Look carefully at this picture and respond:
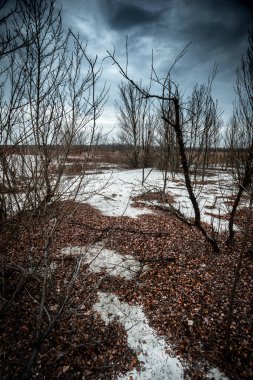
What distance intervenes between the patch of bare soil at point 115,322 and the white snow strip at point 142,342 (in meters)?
0.08

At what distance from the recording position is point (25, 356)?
1.96m

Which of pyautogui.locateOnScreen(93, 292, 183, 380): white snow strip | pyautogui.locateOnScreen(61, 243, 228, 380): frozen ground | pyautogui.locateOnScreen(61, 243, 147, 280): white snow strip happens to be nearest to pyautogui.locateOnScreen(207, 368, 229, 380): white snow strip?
pyautogui.locateOnScreen(61, 243, 228, 380): frozen ground

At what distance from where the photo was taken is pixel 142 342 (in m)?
2.19

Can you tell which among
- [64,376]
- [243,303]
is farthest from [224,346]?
[64,376]

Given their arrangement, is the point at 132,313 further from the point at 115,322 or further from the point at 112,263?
the point at 112,263

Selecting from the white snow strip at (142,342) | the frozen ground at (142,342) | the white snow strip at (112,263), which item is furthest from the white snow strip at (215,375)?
the white snow strip at (112,263)

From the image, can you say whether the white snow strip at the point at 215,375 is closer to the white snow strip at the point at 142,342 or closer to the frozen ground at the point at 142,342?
the frozen ground at the point at 142,342

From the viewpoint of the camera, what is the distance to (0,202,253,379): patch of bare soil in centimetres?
191

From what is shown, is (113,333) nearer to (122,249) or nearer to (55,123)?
(122,249)

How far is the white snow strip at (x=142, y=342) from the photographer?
1.92 m

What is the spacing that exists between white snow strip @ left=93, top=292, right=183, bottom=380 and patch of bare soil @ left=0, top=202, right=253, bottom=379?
8 cm

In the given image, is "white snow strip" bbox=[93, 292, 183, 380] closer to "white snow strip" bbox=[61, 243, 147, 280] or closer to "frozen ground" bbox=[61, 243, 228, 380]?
"frozen ground" bbox=[61, 243, 228, 380]

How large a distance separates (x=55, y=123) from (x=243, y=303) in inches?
157

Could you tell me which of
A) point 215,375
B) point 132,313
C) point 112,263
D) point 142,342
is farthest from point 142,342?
point 112,263
